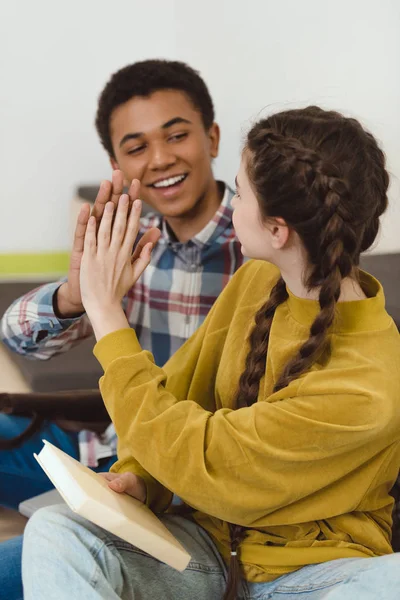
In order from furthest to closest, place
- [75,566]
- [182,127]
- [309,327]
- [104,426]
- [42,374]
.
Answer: [42,374] → [104,426] → [182,127] → [309,327] → [75,566]

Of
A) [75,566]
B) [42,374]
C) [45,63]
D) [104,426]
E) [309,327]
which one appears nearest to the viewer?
[75,566]

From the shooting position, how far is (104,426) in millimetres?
1680

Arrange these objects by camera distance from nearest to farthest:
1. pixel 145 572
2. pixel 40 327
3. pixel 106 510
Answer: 1. pixel 106 510
2. pixel 145 572
3. pixel 40 327

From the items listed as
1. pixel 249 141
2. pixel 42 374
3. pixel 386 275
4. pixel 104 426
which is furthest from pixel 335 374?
pixel 42 374

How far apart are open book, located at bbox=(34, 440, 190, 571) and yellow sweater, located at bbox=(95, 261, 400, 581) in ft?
0.18

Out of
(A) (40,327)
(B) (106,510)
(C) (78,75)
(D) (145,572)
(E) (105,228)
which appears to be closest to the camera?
(B) (106,510)

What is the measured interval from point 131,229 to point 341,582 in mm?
544

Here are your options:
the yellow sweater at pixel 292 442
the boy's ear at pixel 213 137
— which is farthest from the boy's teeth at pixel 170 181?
the yellow sweater at pixel 292 442

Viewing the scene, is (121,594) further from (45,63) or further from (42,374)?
(45,63)

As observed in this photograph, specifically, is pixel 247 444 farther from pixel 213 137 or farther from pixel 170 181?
pixel 213 137

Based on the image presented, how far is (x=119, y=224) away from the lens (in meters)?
1.15

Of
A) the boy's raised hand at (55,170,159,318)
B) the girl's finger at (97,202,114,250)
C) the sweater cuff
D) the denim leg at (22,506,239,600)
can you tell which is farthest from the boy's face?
the denim leg at (22,506,239,600)

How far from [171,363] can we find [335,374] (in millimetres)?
372

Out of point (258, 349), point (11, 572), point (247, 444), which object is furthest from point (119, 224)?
point (11, 572)
